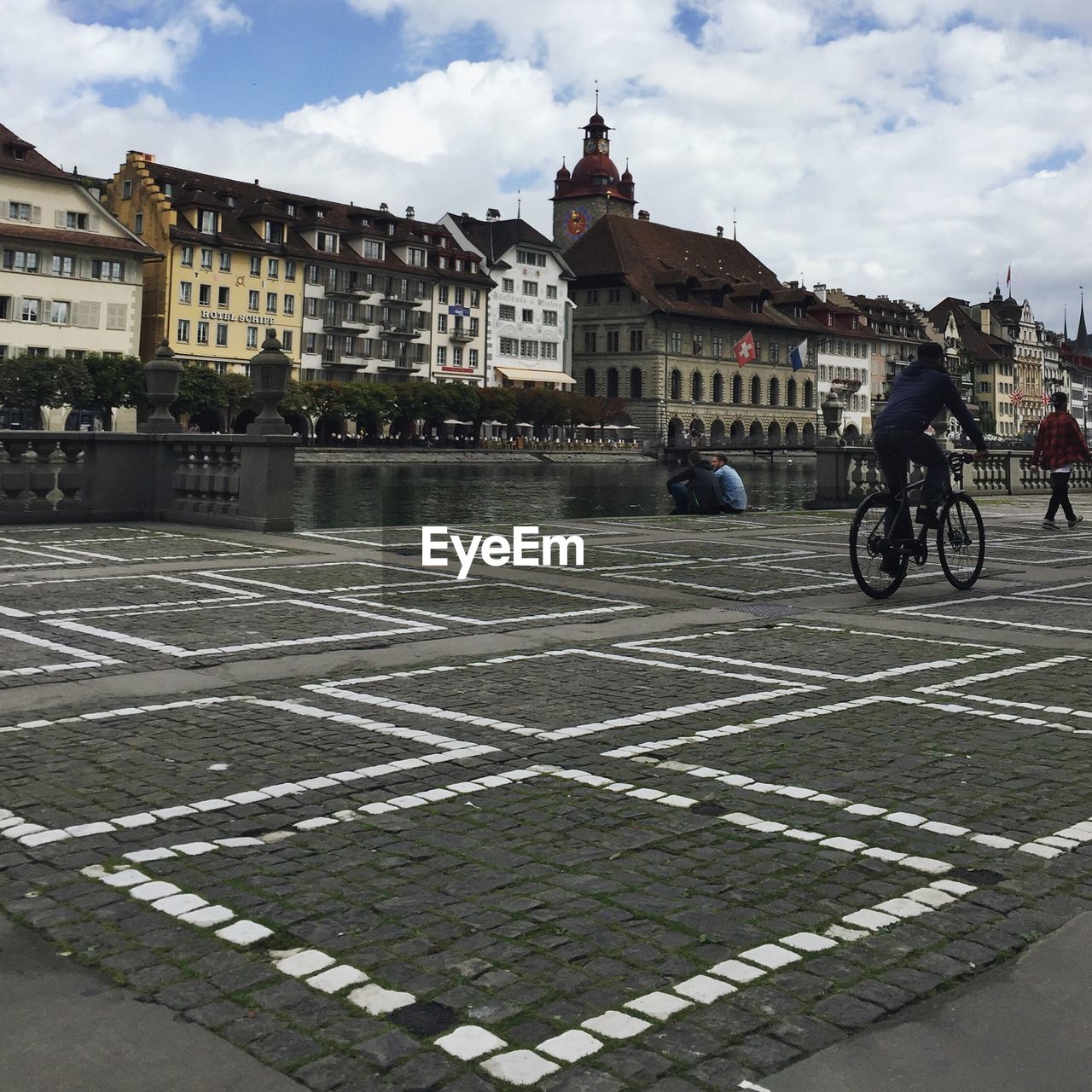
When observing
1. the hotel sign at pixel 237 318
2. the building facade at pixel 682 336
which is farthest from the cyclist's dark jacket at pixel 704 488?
the building facade at pixel 682 336

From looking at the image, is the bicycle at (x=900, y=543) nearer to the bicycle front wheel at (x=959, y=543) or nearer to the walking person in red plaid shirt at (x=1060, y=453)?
the bicycle front wheel at (x=959, y=543)

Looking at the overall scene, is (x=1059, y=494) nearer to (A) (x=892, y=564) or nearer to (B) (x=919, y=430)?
(B) (x=919, y=430)

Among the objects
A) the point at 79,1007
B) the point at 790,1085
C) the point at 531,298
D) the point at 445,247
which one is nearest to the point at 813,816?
the point at 790,1085

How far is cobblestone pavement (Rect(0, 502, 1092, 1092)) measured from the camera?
3180 mm

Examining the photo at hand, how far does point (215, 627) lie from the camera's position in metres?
9.06

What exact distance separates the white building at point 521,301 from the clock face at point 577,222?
22.6 meters

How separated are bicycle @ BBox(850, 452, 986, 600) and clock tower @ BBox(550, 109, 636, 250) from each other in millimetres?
132693

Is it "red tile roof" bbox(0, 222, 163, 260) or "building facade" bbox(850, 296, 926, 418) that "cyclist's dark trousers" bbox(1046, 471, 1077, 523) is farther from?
"building facade" bbox(850, 296, 926, 418)

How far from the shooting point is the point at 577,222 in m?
144

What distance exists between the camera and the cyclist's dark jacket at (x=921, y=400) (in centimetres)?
1161

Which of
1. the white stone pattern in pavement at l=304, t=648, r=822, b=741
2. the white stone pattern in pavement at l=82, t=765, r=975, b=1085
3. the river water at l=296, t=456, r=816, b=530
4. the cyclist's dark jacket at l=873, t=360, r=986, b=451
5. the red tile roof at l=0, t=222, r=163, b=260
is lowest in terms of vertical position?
the white stone pattern in pavement at l=82, t=765, r=975, b=1085

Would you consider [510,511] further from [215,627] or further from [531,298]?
[531,298]

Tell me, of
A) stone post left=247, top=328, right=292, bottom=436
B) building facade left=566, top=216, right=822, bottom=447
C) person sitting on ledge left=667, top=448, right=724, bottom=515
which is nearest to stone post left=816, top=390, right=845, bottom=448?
person sitting on ledge left=667, top=448, right=724, bottom=515

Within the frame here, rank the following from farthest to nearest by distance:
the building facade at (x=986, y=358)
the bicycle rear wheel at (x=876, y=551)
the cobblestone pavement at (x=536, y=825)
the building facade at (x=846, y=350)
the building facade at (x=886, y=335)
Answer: the building facade at (x=986, y=358) < the building facade at (x=886, y=335) < the building facade at (x=846, y=350) < the bicycle rear wheel at (x=876, y=551) < the cobblestone pavement at (x=536, y=825)
